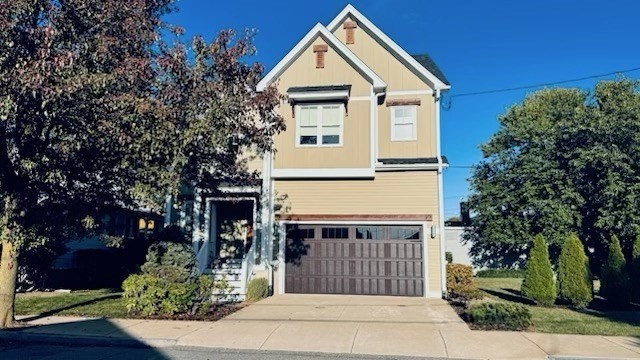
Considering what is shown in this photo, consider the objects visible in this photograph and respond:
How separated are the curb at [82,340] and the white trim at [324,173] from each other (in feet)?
27.5

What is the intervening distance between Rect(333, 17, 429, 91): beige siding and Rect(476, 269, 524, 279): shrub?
1241 cm

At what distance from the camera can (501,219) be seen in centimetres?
2392

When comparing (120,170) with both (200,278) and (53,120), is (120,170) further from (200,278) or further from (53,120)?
(200,278)

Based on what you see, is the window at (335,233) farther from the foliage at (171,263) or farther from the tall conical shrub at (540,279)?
the tall conical shrub at (540,279)

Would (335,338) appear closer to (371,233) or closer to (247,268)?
(247,268)

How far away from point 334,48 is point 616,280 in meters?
11.7

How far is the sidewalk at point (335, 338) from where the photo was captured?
8.19 metres

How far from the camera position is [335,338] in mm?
9164

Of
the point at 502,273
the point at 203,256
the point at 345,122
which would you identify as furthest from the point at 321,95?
the point at 502,273

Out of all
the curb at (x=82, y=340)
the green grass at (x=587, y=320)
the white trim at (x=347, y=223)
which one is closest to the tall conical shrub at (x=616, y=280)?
the green grass at (x=587, y=320)

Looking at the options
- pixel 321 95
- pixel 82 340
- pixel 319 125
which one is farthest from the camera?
pixel 319 125

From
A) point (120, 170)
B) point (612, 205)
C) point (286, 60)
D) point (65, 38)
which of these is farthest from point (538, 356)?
point (612, 205)

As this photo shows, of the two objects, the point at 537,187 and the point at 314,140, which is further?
the point at 537,187

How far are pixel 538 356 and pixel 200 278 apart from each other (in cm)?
801
